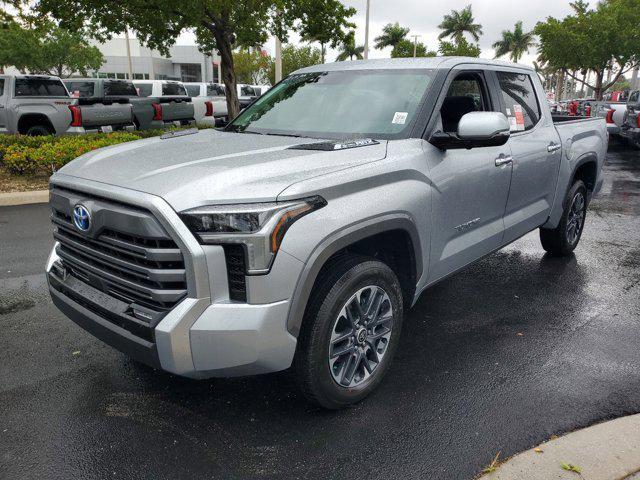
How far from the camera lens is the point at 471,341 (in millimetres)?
3887

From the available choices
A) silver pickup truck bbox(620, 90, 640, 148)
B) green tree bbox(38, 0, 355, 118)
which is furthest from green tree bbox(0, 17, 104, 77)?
silver pickup truck bbox(620, 90, 640, 148)

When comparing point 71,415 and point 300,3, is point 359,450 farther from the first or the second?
point 300,3

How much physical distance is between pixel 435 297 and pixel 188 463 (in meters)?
2.72

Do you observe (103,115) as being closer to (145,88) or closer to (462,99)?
(145,88)

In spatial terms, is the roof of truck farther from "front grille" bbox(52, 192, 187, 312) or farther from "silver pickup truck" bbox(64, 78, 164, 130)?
"silver pickup truck" bbox(64, 78, 164, 130)

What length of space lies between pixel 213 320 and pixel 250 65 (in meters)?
59.2

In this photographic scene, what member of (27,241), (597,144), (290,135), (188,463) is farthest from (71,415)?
(597,144)

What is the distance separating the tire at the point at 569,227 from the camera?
17.7ft

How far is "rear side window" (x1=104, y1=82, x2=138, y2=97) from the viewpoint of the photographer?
15.5 m

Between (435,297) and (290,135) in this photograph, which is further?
(435,297)

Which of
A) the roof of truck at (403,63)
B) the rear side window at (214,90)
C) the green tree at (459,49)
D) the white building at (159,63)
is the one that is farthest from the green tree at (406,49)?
the roof of truck at (403,63)

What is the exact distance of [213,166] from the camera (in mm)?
2635

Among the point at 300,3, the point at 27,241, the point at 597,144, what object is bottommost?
the point at 27,241

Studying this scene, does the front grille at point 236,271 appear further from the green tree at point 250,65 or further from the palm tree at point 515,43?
the palm tree at point 515,43
